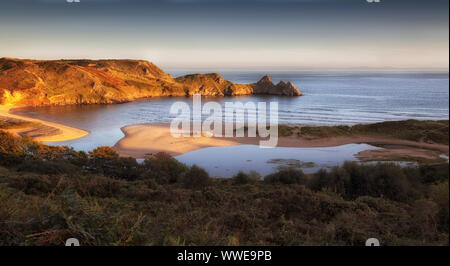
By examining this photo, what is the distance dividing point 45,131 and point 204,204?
3302 mm

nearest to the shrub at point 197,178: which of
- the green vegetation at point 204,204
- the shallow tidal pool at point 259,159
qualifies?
the green vegetation at point 204,204

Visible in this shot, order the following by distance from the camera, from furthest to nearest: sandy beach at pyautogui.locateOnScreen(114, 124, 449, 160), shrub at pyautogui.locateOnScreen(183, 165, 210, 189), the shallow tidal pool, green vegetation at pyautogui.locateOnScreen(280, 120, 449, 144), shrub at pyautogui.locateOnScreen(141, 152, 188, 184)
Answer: shrub at pyautogui.locateOnScreen(141, 152, 188, 184)
shrub at pyautogui.locateOnScreen(183, 165, 210, 189)
the shallow tidal pool
sandy beach at pyautogui.locateOnScreen(114, 124, 449, 160)
green vegetation at pyautogui.locateOnScreen(280, 120, 449, 144)

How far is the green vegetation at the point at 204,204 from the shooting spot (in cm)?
213

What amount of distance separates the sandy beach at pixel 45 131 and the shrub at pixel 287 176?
4.45m

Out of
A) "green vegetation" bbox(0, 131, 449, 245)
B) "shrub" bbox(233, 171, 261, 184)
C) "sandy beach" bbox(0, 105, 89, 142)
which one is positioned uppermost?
"sandy beach" bbox(0, 105, 89, 142)

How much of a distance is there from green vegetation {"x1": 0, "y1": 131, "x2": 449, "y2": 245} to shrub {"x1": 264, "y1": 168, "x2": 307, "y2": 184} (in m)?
0.03

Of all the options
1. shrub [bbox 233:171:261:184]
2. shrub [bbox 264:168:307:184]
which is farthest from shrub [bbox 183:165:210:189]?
shrub [bbox 264:168:307:184]

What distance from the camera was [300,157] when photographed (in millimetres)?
6562

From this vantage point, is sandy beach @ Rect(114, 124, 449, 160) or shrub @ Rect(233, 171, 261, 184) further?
shrub @ Rect(233, 171, 261, 184)

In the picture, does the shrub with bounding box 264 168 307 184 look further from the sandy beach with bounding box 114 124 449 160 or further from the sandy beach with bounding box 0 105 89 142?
the sandy beach with bounding box 0 105 89 142

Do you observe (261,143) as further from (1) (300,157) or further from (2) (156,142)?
(2) (156,142)

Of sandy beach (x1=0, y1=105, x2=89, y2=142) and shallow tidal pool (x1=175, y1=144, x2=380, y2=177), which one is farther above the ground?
sandy beach (x1=0, y1=105, x2=89, y2=142)

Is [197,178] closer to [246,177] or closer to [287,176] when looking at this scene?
[246,177]

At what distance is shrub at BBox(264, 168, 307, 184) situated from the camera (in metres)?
6.39
